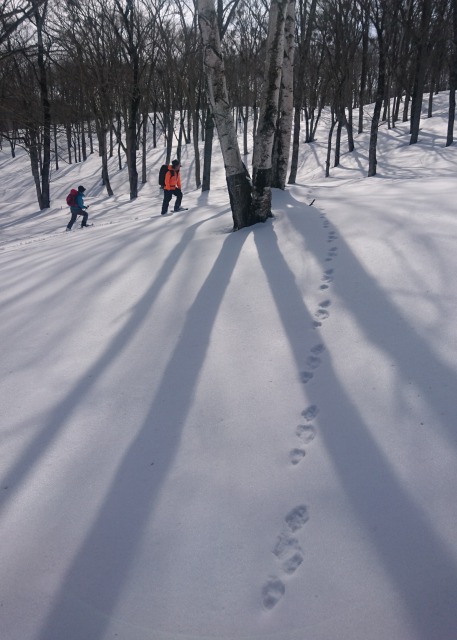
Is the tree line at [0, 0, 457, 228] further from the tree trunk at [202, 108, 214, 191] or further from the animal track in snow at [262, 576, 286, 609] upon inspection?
the animal track in snow at [262, 576, 286, 609]

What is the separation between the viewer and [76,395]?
3221 millimetres

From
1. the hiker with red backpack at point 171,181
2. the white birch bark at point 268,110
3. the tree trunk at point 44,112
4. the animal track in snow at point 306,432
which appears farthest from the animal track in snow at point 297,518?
the tree trunk at point 44,112

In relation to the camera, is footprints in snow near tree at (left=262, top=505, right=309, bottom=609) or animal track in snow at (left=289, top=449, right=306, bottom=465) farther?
animal track in snow at (left=289, top=449, right=306, bottom=465)

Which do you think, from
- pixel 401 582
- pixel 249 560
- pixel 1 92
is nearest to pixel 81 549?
pixel 249 560

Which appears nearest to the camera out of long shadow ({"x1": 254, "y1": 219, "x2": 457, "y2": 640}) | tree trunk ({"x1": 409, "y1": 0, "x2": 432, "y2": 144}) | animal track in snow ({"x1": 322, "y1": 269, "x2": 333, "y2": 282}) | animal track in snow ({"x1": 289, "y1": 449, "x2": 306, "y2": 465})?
long shadow ({"x1": 254, "y1": 219, "x2": 457, "y2": 640})

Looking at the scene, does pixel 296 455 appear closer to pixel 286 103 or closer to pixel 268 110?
pixel 268 110

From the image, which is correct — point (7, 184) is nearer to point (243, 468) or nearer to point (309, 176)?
point (309, 176)

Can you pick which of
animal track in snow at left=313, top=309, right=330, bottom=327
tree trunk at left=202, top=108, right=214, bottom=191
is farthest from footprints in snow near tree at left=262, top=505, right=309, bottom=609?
tree trunk at left=202, top=108, right=214, bottom=191

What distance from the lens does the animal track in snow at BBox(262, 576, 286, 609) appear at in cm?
192

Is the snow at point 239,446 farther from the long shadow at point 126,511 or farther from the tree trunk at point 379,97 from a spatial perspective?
the tree trunk at point 379,97

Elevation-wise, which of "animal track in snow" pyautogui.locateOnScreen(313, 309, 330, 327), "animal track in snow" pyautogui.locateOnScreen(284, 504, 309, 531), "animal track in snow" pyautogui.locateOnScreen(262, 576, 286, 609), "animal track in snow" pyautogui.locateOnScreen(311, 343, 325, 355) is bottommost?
"animal track in snow" pyautogui.locateOnScreen(262, 576, 286, 609)

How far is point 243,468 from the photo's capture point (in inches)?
99.7

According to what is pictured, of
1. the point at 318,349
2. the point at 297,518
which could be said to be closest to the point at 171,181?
the point at 318,349

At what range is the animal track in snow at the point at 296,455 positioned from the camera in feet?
8.32
